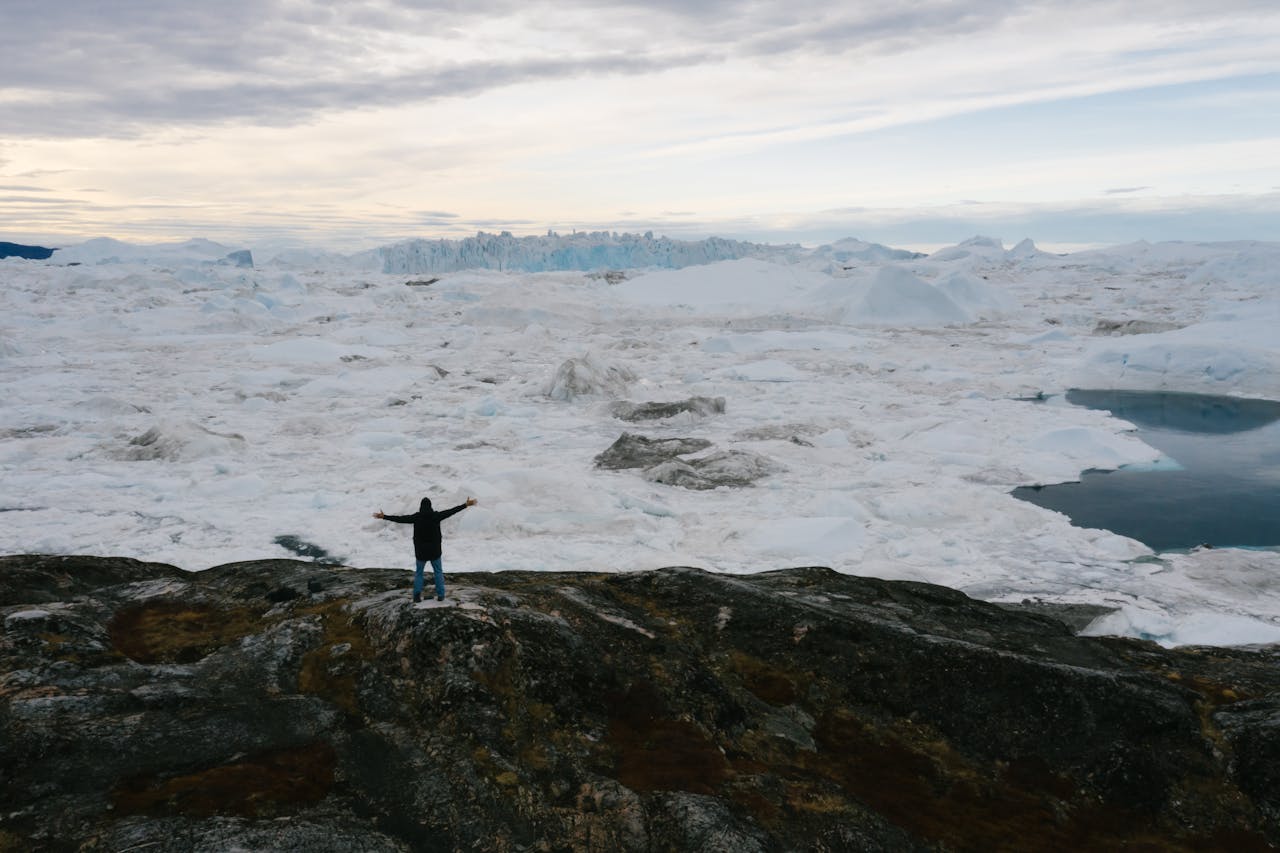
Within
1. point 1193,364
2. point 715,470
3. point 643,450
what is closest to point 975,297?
point 1193,364

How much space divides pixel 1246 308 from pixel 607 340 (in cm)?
4193

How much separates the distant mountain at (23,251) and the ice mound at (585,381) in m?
175

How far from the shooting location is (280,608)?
1088 cm

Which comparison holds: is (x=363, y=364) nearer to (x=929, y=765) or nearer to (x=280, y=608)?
(x=280, y=608)

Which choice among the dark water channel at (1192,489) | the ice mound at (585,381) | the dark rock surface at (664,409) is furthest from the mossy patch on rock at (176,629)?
the ice mound at (585,381)

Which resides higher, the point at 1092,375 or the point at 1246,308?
the point at 1246,308

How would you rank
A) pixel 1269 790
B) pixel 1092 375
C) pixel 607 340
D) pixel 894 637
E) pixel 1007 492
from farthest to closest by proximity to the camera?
pixel 607 340
pixel 1092 375
pixel 1007 492
pixel 894 637
pixel 1269 790

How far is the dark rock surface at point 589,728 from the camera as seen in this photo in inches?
276

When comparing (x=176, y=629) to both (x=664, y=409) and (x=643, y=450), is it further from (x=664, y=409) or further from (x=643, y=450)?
(x=664, y=409)

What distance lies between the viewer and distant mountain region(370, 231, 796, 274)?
142500 millimetres

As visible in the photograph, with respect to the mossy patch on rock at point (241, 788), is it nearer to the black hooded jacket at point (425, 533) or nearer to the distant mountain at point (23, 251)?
the black hooded jacket at point (425, 533)

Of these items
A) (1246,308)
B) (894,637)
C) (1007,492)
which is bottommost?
(1007,492)

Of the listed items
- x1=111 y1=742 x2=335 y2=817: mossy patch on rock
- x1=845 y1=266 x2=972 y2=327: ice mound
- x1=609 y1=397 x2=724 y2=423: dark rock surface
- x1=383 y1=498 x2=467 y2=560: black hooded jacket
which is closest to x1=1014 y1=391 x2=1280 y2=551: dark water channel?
x1=609 y1=397 x2=724 y2=423: dark rock surface

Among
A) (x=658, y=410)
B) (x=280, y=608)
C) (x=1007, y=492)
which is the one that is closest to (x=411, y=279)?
(x=658, y=410)
